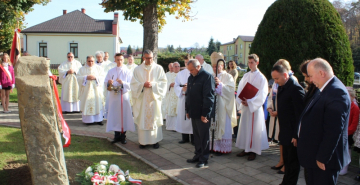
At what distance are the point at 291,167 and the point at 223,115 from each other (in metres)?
2.14

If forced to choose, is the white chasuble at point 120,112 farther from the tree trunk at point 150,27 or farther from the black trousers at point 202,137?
the tree trunk at point 150,27

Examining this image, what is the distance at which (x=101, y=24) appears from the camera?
39.0m

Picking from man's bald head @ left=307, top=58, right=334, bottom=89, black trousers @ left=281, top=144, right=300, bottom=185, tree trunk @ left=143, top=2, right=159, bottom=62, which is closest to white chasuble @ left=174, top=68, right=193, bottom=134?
black trousers @ left=281, top=144, right=300, bottom=185

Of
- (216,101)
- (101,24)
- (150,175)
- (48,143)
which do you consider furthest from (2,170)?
(101,24)

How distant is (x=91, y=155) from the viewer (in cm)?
617

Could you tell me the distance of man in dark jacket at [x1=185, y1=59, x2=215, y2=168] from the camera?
18.0ft

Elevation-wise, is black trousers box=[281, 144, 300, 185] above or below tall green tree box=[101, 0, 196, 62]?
below

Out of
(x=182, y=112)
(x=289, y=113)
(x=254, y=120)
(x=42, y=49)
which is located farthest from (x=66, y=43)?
(x=289, y=113)

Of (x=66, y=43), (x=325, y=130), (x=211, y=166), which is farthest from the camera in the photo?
(x=66, y=43)

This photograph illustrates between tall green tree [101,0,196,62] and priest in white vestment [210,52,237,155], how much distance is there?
7183mm

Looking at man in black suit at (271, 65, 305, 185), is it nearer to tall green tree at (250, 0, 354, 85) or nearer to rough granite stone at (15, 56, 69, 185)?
rough granite stone at (15, 56, 69, 185)

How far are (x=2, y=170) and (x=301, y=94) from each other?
16.4 ft

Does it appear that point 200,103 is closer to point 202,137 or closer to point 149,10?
point 202,137

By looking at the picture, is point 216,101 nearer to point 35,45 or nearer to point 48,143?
point 48,143
